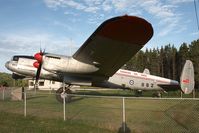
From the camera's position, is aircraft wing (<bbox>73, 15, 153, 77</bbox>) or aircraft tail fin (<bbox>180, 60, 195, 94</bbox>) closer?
aircraft wing (<bbox>73, 15, 153, 77</bbox>)

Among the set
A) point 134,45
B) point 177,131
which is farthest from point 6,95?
point 177,131

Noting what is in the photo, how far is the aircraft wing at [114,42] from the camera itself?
12150 millimetres

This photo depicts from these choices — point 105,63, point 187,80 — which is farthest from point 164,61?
point 105,63

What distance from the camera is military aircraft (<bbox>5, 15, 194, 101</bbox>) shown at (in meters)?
12.9

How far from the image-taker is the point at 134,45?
14734mm

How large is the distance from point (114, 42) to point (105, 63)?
10.2 ft

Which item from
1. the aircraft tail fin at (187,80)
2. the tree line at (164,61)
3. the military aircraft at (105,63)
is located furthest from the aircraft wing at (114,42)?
the tree line at (164,61)

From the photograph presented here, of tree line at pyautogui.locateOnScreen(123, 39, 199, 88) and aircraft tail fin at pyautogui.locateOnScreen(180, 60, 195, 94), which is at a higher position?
tree line at pyautogui.locateOnScreen(123, 39, 199, 88)

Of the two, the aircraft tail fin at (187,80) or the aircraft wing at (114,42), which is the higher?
the aircraft wing at (114,42)

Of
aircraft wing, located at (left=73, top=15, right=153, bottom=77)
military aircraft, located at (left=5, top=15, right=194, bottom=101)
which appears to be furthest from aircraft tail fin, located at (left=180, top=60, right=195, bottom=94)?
aircraft wing, located at (left=73, top=15, right=153, bottom=77)

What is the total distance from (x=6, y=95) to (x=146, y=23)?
17.2 metres

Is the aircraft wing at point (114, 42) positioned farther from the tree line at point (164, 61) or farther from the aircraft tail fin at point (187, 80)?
the tree line at point (164, 61)

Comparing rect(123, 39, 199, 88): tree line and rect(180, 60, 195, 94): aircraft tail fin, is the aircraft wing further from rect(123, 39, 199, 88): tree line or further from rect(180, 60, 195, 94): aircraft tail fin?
rect(123, 39, 199, 88): tree line

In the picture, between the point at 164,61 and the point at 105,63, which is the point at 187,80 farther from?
the point at 164,61
